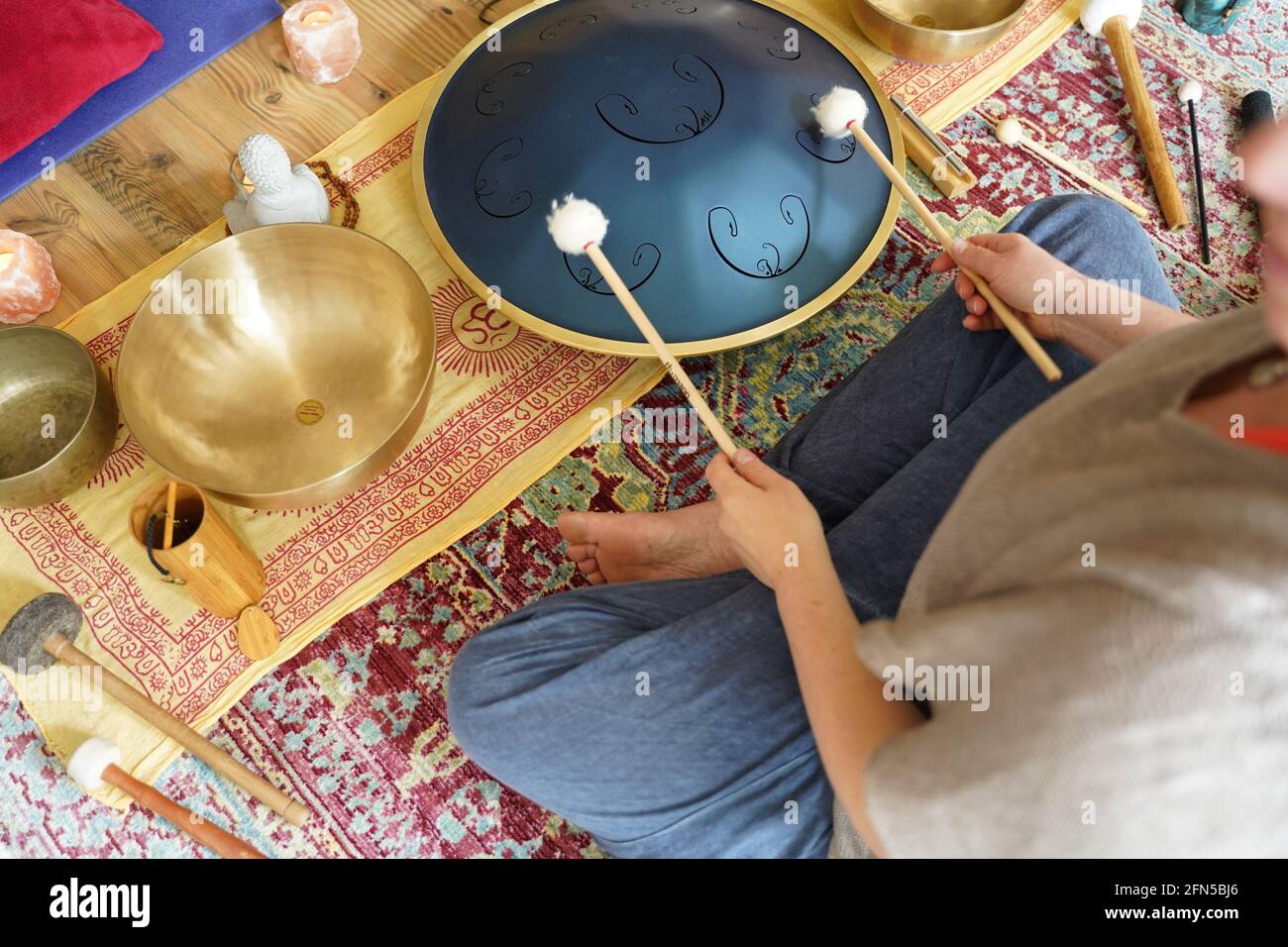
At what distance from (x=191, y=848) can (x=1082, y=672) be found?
0.99 m

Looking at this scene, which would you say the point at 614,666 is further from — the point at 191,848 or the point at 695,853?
the point at 191,848

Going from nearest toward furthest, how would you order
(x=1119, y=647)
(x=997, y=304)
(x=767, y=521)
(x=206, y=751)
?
1. (x=1119, y=647)
2. (x=767, y=521)
3. (x=997, y=304)
4. (x=206, y=751)

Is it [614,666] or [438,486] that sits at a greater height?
[614,666]

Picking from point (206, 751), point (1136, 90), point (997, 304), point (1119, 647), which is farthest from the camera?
point (1136, 90)

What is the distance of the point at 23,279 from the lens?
1.24 meters

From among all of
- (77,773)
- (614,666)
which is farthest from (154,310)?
(614,666)

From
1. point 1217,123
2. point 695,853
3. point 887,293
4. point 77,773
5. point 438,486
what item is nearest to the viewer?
point 695,853

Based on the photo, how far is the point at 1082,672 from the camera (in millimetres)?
533

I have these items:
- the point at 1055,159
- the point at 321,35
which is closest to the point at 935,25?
the point at 1055,159

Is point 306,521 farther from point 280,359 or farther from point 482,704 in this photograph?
point 482,704

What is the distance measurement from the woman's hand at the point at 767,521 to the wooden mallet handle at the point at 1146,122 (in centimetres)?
95

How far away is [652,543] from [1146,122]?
1.04 m
